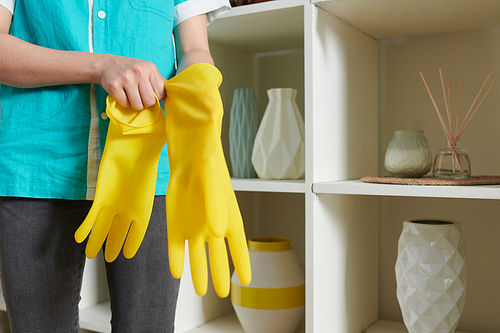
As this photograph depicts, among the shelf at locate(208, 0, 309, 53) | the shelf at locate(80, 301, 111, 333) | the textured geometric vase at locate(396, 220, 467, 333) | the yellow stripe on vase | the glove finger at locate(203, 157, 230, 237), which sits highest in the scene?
the shelf at locate(208, 0, 309, 53)

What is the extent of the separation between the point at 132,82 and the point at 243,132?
0.67 m

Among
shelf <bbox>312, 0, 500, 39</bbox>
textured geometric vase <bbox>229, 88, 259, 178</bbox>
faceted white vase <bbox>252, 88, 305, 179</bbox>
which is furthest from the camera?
textured geometric vase <bbox>229, 88, 259, 178</bbox>

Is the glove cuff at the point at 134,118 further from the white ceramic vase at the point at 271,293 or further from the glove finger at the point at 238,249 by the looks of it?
the white ceramic vase at the point at 271,293

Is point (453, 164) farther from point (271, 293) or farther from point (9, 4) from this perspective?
point (9, 4)

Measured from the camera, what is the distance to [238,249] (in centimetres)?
50

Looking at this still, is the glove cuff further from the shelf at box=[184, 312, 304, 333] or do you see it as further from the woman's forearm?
the shelf at box=[184, 312, 304, 333]

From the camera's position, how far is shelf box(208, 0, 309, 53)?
0.96 meters

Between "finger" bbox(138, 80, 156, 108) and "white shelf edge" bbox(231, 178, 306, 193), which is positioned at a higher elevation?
"finger" bbox(138, 80, 156, 108)

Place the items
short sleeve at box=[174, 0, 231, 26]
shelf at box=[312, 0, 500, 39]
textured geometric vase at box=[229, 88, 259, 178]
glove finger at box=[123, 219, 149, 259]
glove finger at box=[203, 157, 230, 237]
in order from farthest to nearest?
textured geometric vase at box=[229, 88, 259, 178] < shelf at box=[312, 0, 500, 39] < short sleeve at box=[174, 0, 231, 26] < glove finger at box=[123, 219, 149, 259] < glove finger at box=[203, 157, 230, 237]

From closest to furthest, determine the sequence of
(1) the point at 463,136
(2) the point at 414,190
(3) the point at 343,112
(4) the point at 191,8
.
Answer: (4) the point at 191,8, (2) the point at 414,190, (3) the point at 343,112, (1) the point at 463,136

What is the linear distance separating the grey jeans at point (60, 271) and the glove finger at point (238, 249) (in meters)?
0.21

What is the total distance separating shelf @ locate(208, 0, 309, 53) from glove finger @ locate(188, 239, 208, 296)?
0.60 meters

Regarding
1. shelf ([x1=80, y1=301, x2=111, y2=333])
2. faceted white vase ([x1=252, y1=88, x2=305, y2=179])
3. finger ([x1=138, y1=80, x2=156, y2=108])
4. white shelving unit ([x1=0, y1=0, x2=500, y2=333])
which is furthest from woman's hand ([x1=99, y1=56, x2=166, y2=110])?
shelf ([x1=80, y1=301, x2=111, y2=333])

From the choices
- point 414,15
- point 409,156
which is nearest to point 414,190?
point 409,156
